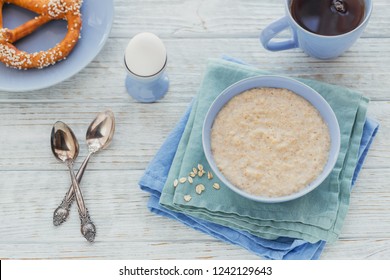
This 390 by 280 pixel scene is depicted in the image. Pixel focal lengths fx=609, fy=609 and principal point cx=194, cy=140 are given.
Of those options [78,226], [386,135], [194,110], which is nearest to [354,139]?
[386,135]

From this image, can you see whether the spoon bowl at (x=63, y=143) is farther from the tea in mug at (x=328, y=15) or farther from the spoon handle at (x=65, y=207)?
the tea in mug at (x=328, y=15)

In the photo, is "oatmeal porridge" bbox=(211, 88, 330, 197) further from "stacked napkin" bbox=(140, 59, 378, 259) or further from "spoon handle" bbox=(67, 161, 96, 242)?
"spoon handle" bbox=(67, 161, 96, 242)

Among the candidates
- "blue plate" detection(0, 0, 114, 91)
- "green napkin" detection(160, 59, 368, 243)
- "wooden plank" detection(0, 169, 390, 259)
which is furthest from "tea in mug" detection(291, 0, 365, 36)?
"blue plate" detection(0, 0, 114, 91)

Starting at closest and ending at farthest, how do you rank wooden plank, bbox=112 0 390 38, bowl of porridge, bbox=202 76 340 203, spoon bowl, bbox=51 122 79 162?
1. bowl of porridge, bbox=202 76 340 203
2. spoon bowl, bbox=51 122 79 162
3. wooden plank, bbox=112 0 390 38

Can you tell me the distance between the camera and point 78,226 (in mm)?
1436

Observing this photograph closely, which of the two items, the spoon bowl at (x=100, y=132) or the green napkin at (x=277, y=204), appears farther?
the spoon bowl at (x=100, y=132)

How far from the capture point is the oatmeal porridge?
134 centimetres

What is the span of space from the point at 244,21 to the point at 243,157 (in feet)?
1.39

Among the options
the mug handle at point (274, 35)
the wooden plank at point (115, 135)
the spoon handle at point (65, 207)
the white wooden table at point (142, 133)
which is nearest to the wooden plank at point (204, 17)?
the white wooden table at point (142, 133)

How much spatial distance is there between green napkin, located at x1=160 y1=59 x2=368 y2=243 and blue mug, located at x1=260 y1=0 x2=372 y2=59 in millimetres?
84

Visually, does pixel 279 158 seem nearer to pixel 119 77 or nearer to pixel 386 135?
pixel 386 135

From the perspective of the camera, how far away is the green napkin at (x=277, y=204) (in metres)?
1.37

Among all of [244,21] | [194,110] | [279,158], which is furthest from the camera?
[244,21]

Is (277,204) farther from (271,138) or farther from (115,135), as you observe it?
(115,135)
